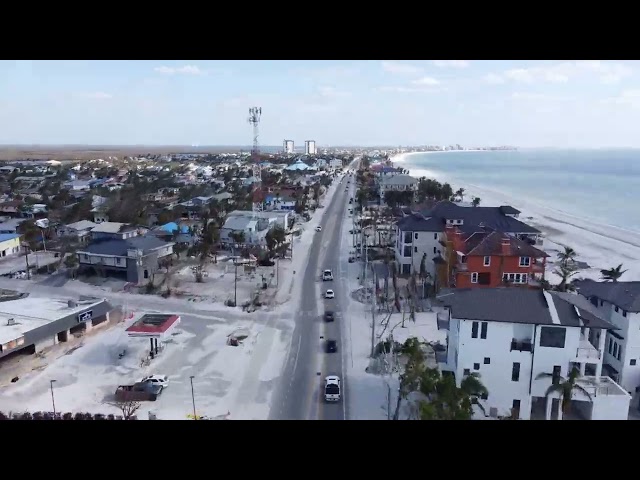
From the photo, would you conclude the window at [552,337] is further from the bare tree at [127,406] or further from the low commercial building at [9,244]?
the low commercial building at [9,244]

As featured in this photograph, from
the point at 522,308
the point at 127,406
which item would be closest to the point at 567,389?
the point at 522,308

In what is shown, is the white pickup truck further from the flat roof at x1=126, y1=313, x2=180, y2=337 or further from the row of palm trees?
the row of palm trees

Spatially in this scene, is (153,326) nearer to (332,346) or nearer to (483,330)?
(332,346)

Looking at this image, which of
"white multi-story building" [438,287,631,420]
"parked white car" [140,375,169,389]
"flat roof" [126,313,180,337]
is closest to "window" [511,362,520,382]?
"white multi-story building" [438,287,631,420]

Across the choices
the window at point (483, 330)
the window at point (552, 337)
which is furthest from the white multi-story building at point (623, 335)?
the window at point (483, 330)

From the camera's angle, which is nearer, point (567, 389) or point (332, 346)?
point (567, 389)

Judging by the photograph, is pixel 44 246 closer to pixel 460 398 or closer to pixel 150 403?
pixel 150 403
